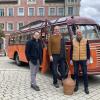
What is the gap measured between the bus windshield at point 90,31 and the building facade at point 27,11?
188 ft

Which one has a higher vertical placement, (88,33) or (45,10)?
(45,10)

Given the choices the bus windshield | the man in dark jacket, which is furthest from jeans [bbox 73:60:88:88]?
the bus windshield

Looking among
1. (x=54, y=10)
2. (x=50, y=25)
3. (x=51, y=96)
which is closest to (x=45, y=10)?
(x=54, y=10)

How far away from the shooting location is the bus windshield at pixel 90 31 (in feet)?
36.7

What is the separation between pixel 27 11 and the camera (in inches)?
2729

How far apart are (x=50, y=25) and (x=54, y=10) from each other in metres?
56.9

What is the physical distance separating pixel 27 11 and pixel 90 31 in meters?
58.9

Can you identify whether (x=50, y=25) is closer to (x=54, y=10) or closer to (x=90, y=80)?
(x=90, y=80)

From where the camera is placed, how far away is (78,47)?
9.28 meters

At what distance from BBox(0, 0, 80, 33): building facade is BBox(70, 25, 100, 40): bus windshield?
57440 mm

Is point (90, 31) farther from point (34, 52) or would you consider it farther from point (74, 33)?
point (34, 52)

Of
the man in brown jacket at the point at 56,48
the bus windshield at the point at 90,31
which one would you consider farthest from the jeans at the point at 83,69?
the bus windshield at the point at 90,31

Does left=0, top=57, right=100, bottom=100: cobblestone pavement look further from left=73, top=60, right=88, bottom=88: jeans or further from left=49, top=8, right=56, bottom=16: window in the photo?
left=49, top=8, right=56, bottom=16: window

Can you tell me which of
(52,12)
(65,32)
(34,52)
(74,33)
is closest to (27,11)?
(52,12)
